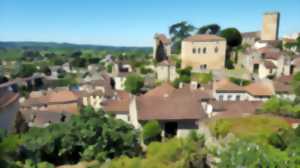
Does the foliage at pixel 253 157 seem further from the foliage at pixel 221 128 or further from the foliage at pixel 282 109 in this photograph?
the foliage at pixel 282 109

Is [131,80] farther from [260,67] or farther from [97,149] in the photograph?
[97,149]

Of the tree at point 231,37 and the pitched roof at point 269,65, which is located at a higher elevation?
the tree at point 231,37

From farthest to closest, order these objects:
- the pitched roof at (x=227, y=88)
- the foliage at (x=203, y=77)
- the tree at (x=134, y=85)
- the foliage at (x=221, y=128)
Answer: the tree at (x=134, y=85) → the foliage at (x=203, y=77) → the pitched roof at (x=227, y=88) → the foliage at (x=221, y=128)

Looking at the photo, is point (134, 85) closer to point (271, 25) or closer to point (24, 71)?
point (271, 25)

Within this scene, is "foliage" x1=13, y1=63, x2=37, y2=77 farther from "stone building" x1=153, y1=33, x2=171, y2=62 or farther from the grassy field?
the grassy field

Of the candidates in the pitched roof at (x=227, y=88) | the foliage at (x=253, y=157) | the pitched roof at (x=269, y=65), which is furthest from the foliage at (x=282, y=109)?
the pitched roof at (x=269, y=65)

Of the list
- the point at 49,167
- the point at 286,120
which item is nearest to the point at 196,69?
the point at 286,120
